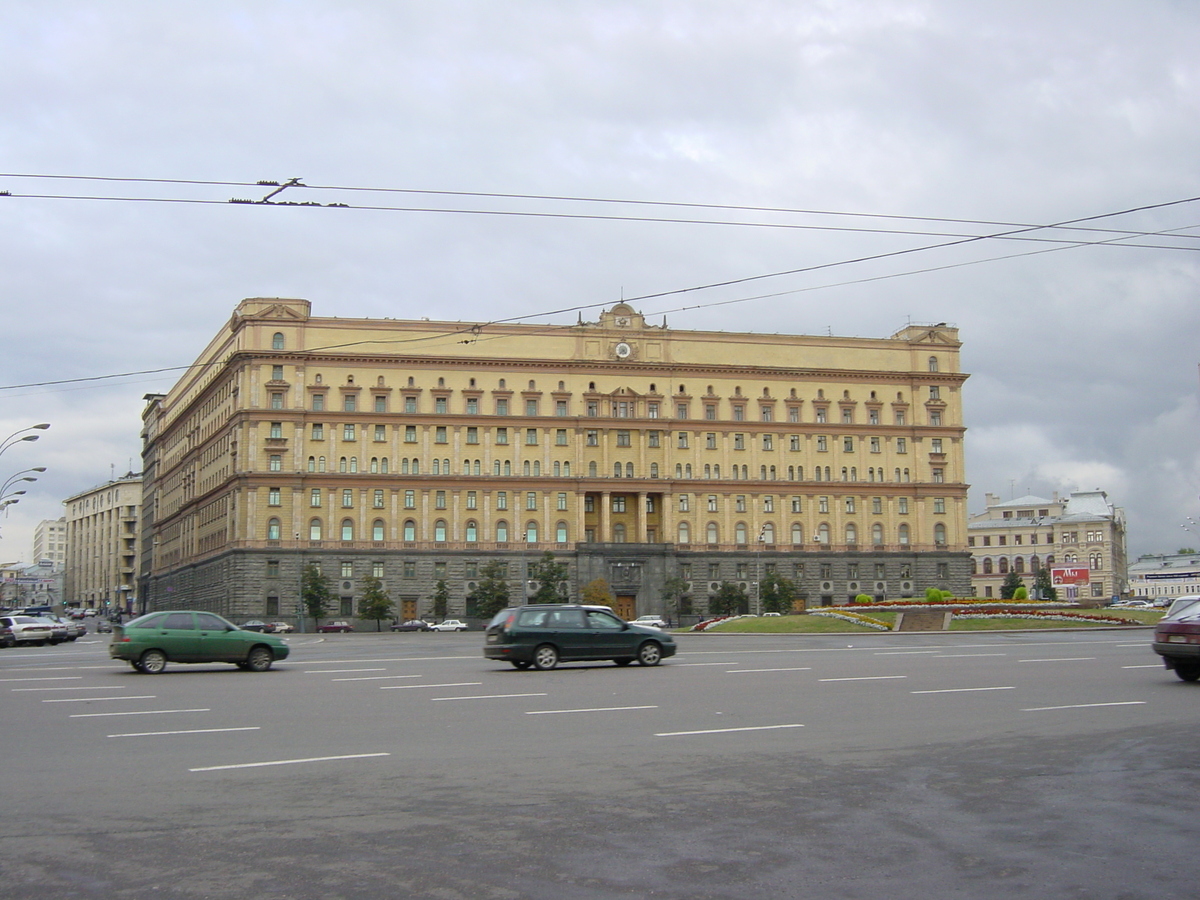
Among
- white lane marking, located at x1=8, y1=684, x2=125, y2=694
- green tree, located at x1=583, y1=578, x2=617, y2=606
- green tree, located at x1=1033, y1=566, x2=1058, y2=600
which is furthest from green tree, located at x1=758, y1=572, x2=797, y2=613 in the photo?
white lane marking, located at x1=8, y1=684, x2=125, y2=694

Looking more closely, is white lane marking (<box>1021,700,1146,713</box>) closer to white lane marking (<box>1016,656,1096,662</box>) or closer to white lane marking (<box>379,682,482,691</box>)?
white lane marking (<box>1016,656,1096,662</box>)

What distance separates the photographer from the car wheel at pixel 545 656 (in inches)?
1025

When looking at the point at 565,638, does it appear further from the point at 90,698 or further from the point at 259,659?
the point at 90,698

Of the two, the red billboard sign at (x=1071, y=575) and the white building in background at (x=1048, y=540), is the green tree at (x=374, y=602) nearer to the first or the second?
the red billboard sign at (x=1071, y=575)

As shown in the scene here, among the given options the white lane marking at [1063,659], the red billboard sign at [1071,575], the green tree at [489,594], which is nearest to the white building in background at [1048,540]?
the green tree at [489,594]

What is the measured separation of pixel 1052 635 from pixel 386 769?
3603 cm

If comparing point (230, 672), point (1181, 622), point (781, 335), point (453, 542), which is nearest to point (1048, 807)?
point (1181, 622)

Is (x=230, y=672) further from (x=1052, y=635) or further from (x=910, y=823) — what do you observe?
(x=1052, y=635)

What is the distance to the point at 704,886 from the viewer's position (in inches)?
301

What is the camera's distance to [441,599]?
91.8 meters

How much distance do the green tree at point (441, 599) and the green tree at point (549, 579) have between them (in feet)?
21.6

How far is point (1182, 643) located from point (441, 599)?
75.7 meters

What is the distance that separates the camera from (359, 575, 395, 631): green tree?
87.9 metres

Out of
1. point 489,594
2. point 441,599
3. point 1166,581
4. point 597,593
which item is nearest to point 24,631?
point 489,594
